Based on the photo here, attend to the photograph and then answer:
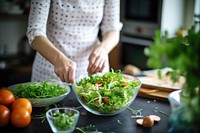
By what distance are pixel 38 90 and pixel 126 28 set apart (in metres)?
2.23

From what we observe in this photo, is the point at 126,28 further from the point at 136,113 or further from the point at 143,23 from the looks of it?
the point at 136,113

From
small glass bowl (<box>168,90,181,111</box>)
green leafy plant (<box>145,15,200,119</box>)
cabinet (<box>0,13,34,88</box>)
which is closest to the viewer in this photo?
green leafy plant (<box>145,15,200,119</box>)

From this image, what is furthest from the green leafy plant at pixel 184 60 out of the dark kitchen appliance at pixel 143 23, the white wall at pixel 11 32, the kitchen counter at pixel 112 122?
the white wall at pixel 11 32

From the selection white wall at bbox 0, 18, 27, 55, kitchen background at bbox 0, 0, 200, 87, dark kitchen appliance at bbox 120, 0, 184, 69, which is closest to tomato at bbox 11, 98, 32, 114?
kitchen background at bbox 0, 0, 200, 87

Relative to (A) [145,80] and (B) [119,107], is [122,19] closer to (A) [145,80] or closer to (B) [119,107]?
(A) [145,80]

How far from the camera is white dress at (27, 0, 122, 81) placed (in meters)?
1.64

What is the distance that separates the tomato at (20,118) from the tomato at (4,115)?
0.02m

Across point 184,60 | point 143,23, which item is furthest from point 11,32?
point 184,60

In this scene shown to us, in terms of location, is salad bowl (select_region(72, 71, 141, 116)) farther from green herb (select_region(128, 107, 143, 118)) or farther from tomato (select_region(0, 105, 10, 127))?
tomato (select_region(0, 105, 10, 127))

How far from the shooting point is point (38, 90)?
1294 mm

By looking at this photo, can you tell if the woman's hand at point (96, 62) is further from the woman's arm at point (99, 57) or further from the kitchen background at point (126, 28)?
the kitchen background at point (126, 28)

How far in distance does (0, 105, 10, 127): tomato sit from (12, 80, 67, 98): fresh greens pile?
186 mm

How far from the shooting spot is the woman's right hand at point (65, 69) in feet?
4.14

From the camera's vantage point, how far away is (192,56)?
77cm
